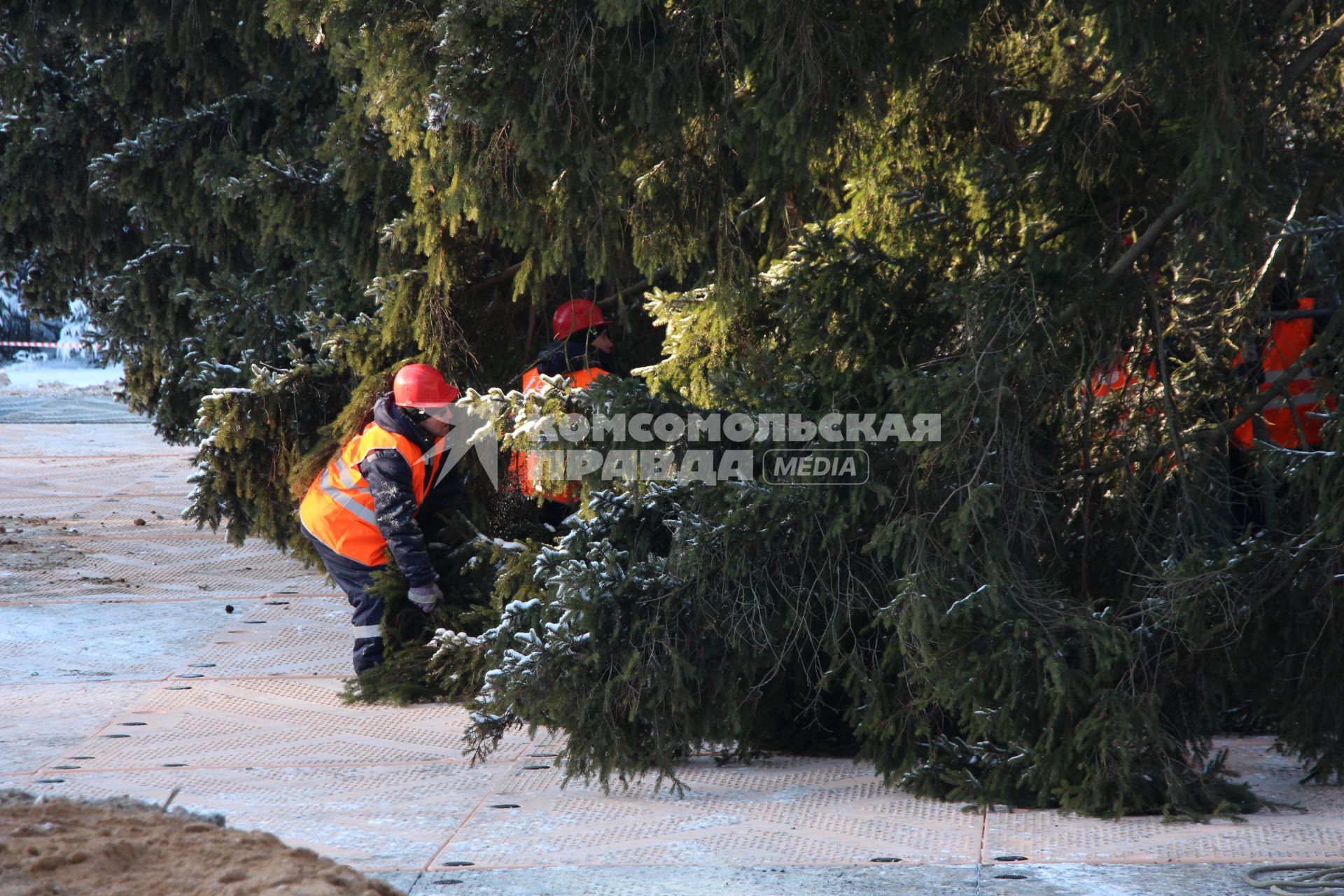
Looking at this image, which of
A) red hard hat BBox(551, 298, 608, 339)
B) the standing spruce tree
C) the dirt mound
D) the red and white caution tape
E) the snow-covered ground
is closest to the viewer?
the dirt mound

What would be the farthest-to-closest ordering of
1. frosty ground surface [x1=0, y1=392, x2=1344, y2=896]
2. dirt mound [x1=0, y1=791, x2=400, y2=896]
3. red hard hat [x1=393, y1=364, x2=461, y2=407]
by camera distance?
1. red hard hat [x1=393, y1=364, x2=461, y2=407]
2. frosty ground surface [x1=0, y1=392, x2=1344, y2=896]
3. dirt mound [x1=0, y1=791, x2=400, y2=896]

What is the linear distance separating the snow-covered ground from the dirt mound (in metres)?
23.6

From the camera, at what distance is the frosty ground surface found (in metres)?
3.81

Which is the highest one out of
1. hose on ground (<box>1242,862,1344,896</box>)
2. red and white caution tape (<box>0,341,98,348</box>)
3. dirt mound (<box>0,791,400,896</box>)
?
red and white caution tape (<box>0,341,98,348</box>)

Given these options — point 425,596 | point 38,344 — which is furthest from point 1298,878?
point 38,344

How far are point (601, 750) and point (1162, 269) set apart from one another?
2.70m

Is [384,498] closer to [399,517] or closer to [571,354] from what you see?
[399,517]

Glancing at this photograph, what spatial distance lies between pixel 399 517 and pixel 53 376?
2354 cm

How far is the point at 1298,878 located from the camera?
11.8 feet

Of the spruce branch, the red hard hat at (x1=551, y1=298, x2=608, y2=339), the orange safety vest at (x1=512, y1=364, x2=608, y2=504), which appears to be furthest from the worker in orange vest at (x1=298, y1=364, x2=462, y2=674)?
the spruce branch

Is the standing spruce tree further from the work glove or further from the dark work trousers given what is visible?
the dark work trousers

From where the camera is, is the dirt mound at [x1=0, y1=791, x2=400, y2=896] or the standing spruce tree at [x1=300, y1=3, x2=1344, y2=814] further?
the standing spruce tree at [x1=300, y1=3, x2=1344, y2=814]

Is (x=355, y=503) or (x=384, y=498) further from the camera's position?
(x=355, y=503)

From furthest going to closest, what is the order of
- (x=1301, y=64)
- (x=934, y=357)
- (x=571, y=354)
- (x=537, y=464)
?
1. (x=571, y=354)
2. (x=537, y=464)
3. (x=934, y=357)
4. (x=1301, y=64)
